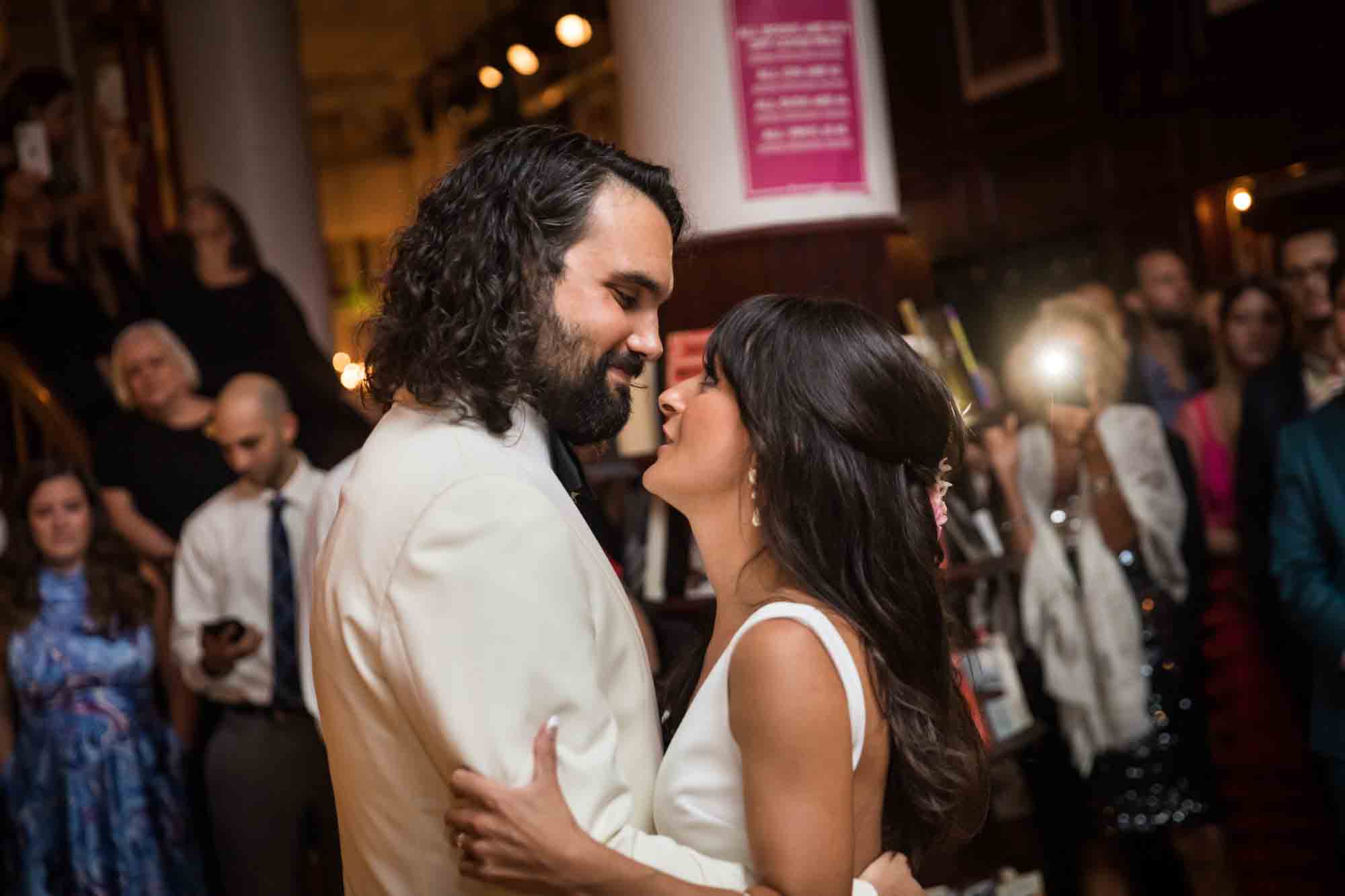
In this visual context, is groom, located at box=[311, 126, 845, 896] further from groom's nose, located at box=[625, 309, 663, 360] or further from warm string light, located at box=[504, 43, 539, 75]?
warm string light, located at box=[504, 43, 539, 75]

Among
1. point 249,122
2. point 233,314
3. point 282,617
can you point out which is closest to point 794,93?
point 282,617

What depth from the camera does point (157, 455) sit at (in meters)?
5.16

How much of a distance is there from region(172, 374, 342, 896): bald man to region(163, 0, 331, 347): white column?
3.20 metres

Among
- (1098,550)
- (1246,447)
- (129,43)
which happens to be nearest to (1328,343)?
(1246,447)

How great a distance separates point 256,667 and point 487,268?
2.91 meters

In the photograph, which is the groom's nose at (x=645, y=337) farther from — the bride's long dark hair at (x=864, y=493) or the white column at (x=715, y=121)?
the white column at (x=715, y=121)

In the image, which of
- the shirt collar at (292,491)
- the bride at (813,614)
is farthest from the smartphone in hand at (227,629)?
the bride at (813,614)

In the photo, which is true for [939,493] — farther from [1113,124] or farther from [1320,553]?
[1113,124]

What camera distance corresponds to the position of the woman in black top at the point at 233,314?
19.2ft

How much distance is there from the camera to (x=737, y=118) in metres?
3.51

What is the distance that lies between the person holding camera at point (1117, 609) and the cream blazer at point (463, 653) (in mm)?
2623

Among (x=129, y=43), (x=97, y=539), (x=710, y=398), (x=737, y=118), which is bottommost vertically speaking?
(x=97, y=539)

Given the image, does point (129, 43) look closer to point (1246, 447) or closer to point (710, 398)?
point (1246, 447)

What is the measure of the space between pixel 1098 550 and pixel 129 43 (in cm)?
629
